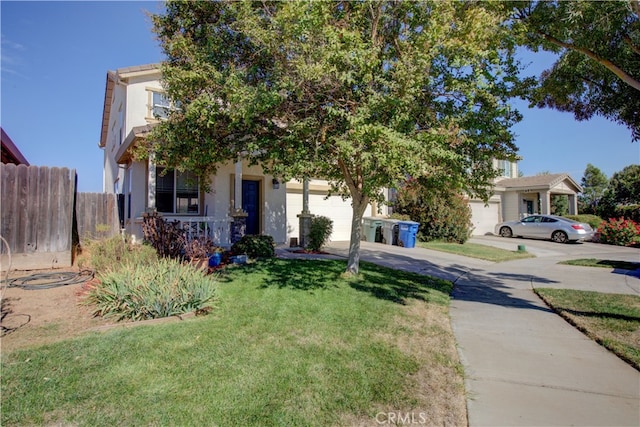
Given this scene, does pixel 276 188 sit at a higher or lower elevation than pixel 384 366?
higher

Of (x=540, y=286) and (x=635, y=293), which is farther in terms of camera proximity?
(x=540, y=286)

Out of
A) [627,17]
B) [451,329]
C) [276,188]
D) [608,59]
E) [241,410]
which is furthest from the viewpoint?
[276,188]

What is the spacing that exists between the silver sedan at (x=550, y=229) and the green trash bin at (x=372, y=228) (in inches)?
409

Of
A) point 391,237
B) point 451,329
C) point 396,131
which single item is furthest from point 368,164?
point 391,237

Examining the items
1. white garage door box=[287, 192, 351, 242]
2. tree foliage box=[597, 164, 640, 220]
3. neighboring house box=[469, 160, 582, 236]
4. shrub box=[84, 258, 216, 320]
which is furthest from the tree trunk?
tree foliage box=[597, 164, 640, 220]

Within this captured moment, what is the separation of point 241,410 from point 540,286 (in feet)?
26.5

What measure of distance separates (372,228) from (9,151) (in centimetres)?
1437

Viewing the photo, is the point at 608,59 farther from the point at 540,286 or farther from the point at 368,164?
the point at 368,164

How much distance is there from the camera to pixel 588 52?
6363 mm

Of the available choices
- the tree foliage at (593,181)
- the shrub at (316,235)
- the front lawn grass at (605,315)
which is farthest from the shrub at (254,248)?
the tree foliage at (593,181)

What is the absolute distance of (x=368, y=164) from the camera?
534cm

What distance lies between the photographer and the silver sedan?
746 inches

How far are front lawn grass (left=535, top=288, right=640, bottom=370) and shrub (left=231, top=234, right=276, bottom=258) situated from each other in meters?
6.87

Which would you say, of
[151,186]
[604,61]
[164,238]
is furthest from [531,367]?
[151,186]
